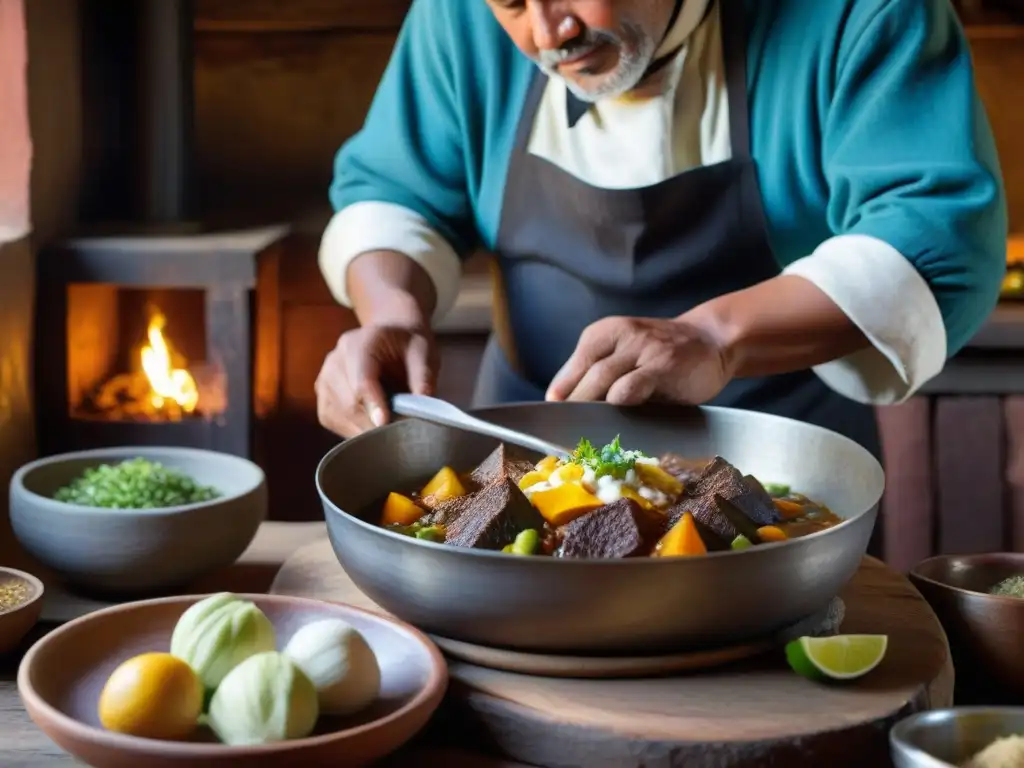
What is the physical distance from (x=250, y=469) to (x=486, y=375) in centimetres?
58

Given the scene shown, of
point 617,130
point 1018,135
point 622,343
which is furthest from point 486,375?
Answer: point 1018,135

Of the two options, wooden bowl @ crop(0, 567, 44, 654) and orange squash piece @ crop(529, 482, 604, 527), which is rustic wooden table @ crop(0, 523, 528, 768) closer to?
wooden bowl @ crop(0, 567, 44, 654)

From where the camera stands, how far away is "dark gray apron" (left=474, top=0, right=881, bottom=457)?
184 cm

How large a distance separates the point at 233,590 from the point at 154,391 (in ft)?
4.77

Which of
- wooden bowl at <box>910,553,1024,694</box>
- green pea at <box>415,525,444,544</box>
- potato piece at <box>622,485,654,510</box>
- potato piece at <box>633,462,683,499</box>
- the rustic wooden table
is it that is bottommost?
the rustic wooden table

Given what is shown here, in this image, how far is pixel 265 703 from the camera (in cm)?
96

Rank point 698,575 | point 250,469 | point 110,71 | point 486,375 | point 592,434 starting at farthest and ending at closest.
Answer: point 110,71, point 486,375, point 250,469, point 592,434, point 698,575

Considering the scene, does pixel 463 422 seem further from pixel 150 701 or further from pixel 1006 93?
pixel 1006 93

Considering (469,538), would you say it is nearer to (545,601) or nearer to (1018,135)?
(545,601)

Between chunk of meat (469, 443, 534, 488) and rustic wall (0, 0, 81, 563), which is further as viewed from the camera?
rustic wall (0, 0, 81, 563)

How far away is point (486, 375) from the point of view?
2.17 m

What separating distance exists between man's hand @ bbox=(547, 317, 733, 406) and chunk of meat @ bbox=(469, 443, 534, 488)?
12 centimetres

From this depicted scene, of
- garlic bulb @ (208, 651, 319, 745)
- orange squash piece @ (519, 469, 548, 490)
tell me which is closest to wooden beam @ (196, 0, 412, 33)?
orange squash piece @ (519, 469, 548, 490)

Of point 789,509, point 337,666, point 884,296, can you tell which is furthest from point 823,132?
point 337,666
